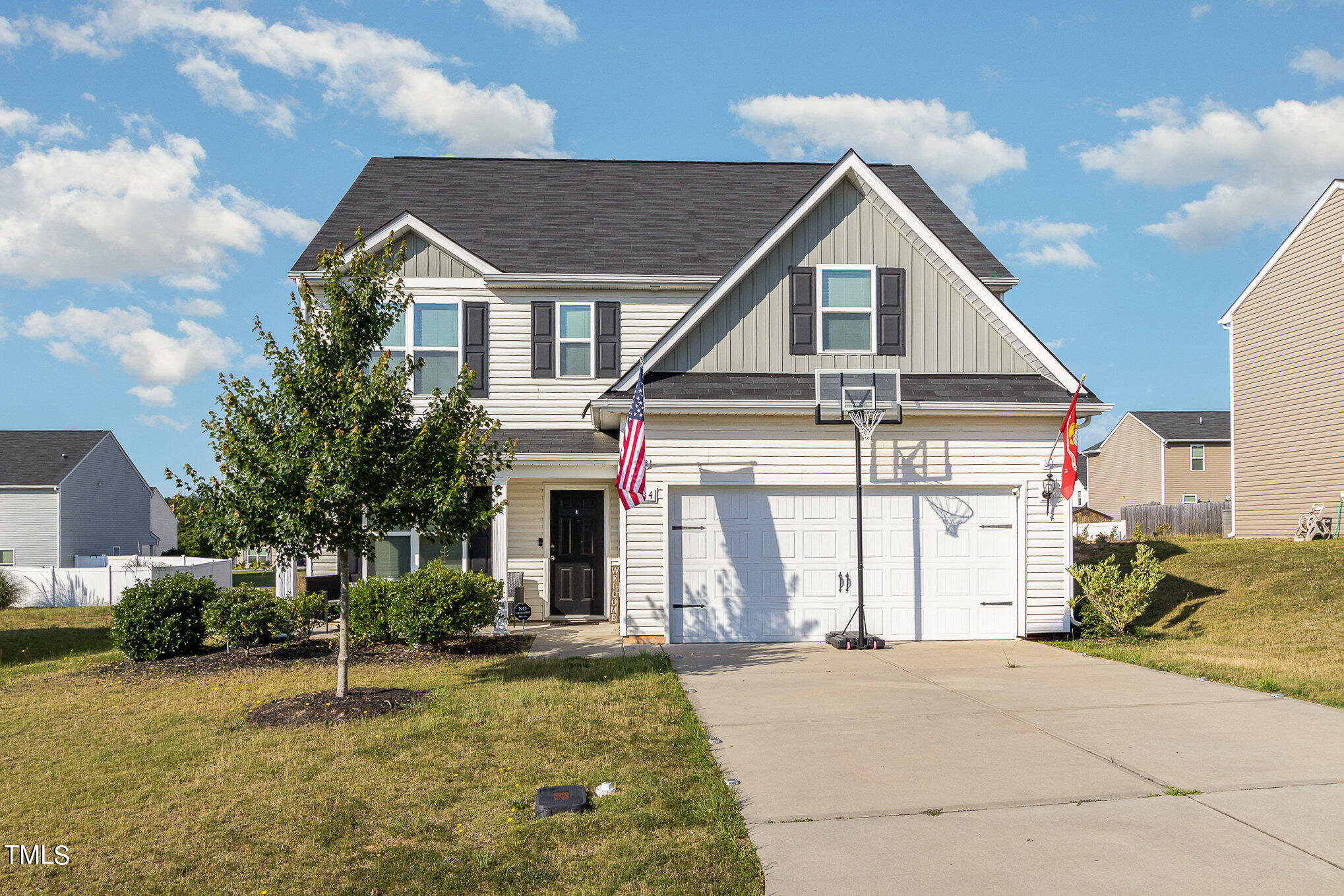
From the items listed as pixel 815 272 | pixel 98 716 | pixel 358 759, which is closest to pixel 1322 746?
A: pixel 358 759

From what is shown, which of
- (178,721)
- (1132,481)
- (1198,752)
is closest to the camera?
(1198,752)

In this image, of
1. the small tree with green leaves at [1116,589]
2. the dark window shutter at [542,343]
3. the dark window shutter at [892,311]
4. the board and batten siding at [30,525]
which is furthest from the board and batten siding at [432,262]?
the board and batten siding at [30,525]

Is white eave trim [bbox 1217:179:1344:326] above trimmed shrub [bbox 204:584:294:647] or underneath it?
above

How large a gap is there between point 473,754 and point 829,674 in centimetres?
474

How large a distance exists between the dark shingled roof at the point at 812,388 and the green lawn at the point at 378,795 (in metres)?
4.40

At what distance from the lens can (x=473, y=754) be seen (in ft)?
22.8

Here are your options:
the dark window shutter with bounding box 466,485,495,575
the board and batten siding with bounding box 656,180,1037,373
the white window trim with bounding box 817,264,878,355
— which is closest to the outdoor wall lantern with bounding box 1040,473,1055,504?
the board and batten siding with bounding box 656,180,1037,373

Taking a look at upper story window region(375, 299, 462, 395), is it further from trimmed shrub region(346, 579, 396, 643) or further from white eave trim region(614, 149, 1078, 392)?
trimmed shrub region(346, 579, 396, 643)

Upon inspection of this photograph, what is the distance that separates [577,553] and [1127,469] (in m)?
36.7

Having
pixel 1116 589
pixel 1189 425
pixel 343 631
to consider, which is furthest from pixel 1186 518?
pixel 343 631

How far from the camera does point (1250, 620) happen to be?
43.2ft

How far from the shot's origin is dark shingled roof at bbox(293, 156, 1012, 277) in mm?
16234

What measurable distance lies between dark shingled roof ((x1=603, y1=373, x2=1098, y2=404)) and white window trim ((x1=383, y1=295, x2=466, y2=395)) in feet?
Result: 13.0

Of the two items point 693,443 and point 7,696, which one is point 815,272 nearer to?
point 693,443
